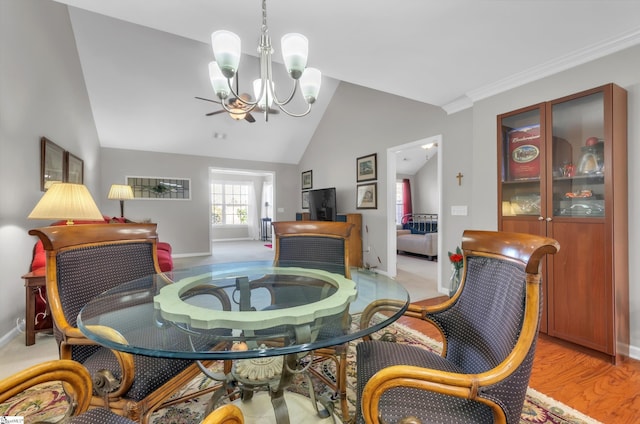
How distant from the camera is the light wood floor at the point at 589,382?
1.50 metres

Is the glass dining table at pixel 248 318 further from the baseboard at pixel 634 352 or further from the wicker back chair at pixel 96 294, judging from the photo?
the baseboard at pixel 634 352

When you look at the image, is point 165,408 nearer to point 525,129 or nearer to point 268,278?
point 268,278

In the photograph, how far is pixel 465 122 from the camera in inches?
130

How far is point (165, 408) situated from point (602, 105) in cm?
339

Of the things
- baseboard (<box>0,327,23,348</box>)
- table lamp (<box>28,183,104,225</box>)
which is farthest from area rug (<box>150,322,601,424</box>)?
baseboard (<box>0,327,23,348</box>)

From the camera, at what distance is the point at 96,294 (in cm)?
135

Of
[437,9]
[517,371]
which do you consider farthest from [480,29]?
[517,371]

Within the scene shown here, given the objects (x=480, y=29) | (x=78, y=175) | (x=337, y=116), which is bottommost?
(x=78, y=175)

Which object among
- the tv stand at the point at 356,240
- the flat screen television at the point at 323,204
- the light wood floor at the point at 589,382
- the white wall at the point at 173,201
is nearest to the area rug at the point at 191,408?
the light wood floor at the point at 589,382

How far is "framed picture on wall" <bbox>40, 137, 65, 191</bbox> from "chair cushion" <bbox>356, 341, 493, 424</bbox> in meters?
3.65

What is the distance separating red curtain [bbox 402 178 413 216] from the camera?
8711mm

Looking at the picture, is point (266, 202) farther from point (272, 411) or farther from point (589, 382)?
point (589, 382)

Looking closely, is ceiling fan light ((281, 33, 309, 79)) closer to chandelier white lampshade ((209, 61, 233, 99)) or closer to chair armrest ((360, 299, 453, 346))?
chandelier white lampshade ((209, 61, 233, 99))

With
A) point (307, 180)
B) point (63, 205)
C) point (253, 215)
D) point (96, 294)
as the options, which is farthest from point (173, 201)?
point (96, 294)
